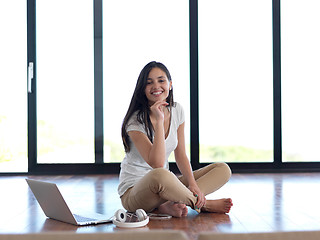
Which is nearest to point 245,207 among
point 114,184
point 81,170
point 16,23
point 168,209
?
point 168,209

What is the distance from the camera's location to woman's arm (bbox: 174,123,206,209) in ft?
8.56

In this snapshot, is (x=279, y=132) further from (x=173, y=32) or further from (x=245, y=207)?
(x=245, y=207)

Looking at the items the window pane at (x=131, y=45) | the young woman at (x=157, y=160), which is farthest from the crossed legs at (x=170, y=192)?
the window pane at (x=131, y=45)

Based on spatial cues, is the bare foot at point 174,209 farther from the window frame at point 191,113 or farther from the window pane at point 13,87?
the window pane at point 13,87

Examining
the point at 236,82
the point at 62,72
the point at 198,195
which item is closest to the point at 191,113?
the point at 236,82

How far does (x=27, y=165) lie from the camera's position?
4934 mm

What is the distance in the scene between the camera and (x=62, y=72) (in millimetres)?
A: 4926

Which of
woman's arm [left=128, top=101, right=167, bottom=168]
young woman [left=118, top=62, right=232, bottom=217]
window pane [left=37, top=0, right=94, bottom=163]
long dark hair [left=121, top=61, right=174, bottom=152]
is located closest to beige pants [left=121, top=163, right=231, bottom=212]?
young woman [left=118, top=62, right=232, bottom=217]

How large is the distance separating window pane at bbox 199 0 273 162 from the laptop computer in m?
2.56

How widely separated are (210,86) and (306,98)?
1075mm

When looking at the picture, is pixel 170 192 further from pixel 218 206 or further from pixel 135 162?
pixel 218 206

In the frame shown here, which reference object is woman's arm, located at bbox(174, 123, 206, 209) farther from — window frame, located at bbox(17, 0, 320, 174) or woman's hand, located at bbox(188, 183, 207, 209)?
window frame, located at bbox(17, 0, 320, 174)

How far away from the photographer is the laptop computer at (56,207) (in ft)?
8.07

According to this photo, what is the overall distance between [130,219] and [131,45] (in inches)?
110
